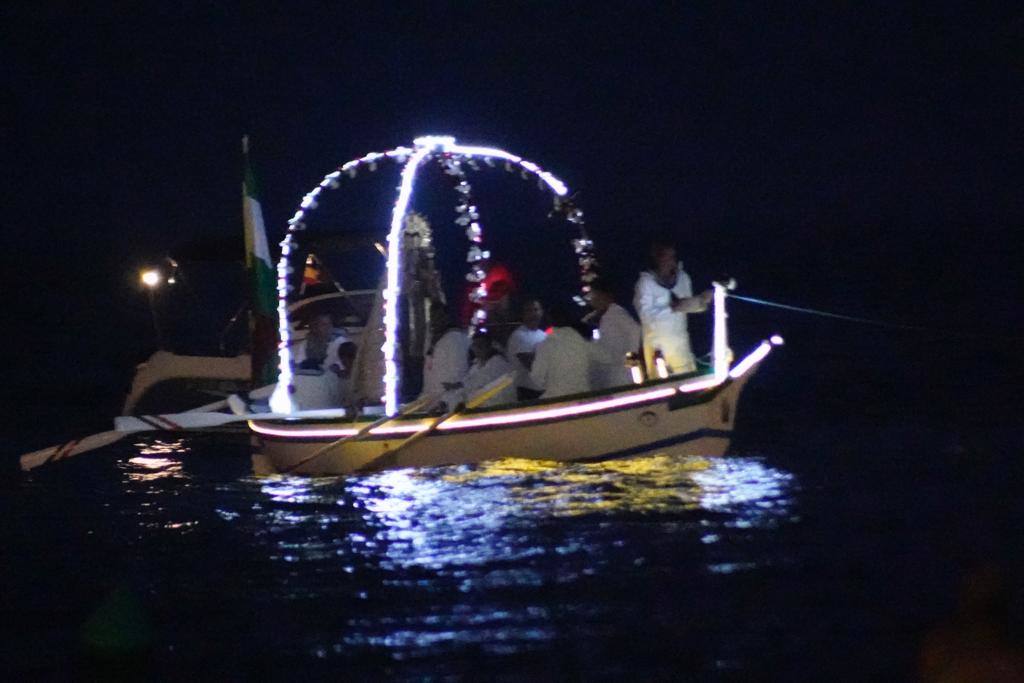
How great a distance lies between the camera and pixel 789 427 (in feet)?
64.1

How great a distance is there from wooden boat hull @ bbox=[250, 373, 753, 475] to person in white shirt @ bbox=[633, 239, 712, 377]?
72cm

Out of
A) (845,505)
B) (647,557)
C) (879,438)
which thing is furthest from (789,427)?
(647,557)

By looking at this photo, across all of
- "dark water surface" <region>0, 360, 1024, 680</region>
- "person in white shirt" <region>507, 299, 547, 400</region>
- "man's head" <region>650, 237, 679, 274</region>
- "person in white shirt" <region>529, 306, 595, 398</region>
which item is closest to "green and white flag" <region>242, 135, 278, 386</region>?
"dark water surface" <region>0, 360, 1024, 680</region>

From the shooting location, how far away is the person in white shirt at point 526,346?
15.3 m

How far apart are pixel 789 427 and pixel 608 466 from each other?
240 inches

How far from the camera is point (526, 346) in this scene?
50.4ft

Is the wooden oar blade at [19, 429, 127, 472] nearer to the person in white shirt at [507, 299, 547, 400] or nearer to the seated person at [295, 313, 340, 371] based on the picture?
the seated person at [295, 313, 340, 371]

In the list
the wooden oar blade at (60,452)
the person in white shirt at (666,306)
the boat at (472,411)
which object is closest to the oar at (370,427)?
the boat at (472,411)

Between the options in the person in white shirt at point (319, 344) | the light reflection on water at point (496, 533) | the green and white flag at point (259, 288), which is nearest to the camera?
the light reflection on water at point (496, 533)

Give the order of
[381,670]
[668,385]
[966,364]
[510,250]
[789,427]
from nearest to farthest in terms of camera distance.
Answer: [381,670] < [668,385] < [789,427] < [966,364] < [510,250]

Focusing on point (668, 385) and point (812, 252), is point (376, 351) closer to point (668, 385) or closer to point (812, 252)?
point (668, 385)

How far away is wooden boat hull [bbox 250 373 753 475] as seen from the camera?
13.6m

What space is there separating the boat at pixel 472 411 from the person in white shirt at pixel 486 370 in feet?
1.55

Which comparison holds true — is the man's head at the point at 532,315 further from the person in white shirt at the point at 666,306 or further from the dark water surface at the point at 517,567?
the dark water surface at the point at 517,567
